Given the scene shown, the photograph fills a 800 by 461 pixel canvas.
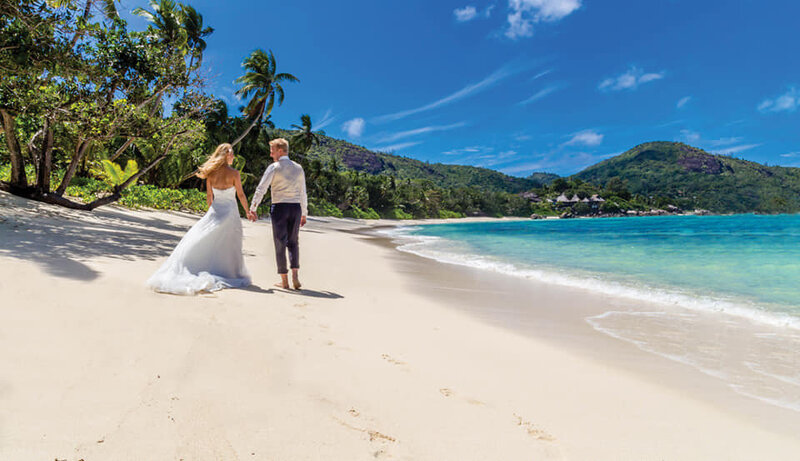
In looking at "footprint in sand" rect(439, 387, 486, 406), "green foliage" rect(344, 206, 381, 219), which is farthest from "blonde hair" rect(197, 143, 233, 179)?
"green foliage" rect(344, 206, 381, 219)

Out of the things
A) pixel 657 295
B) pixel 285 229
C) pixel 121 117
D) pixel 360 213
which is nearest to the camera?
pixel 285 229

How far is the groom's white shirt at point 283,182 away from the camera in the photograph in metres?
4.99

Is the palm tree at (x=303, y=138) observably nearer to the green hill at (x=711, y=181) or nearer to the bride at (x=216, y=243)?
the bride at (x=216, y=243)

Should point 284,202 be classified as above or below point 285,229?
above

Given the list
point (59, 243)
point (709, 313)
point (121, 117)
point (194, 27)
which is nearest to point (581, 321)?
point (709, 313)

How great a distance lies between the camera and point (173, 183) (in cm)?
2347

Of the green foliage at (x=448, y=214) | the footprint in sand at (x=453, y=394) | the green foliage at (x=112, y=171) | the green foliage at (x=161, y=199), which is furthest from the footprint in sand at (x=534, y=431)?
the green foliage at (x=448, y=214)

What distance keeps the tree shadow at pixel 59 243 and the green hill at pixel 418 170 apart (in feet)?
462

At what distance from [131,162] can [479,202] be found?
88.6 meters

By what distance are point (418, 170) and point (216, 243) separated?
527 ft

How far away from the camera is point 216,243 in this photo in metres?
4.70

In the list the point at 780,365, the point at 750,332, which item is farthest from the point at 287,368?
the point at 750,332

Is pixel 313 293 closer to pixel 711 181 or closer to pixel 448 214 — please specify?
pixel 448 214

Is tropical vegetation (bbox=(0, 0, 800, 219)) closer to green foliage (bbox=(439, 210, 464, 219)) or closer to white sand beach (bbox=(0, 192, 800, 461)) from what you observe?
white sand beach (bbox=(0, 192, 800, 461))
